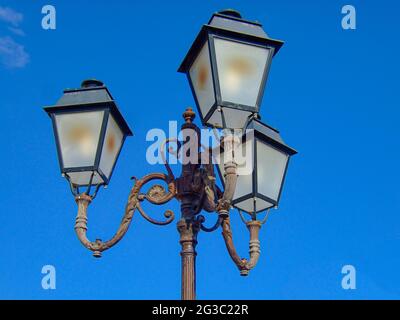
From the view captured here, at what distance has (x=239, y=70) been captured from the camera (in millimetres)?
5273

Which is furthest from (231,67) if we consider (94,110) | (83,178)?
(83,178)

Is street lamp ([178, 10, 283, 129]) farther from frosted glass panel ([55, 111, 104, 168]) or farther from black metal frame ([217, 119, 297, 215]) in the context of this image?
frosted glass panel ([55, 111, 104, 168])

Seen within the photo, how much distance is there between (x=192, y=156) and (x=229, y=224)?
0.58 meters

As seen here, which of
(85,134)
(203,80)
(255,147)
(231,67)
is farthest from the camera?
(85,134)

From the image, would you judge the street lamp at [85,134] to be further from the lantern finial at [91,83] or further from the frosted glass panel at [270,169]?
the frosted glass panel at [270,169]

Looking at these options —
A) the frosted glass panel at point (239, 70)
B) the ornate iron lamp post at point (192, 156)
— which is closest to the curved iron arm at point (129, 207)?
the ornate iron lamp post at point (192, 156)

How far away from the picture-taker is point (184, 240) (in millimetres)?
5582

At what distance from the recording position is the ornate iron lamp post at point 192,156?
5328 mm

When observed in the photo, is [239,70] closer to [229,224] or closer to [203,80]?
[203,80]

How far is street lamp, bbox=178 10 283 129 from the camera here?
5.18 m

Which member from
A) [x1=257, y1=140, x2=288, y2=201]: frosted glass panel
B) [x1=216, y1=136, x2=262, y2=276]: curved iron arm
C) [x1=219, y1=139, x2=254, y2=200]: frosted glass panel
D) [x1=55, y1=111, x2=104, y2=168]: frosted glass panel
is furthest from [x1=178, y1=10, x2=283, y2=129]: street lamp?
[x1=55, y1=111, x2=104, y2=168]: frosted glass panel

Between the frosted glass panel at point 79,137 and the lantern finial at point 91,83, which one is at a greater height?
the lantern finial at point 91,83
